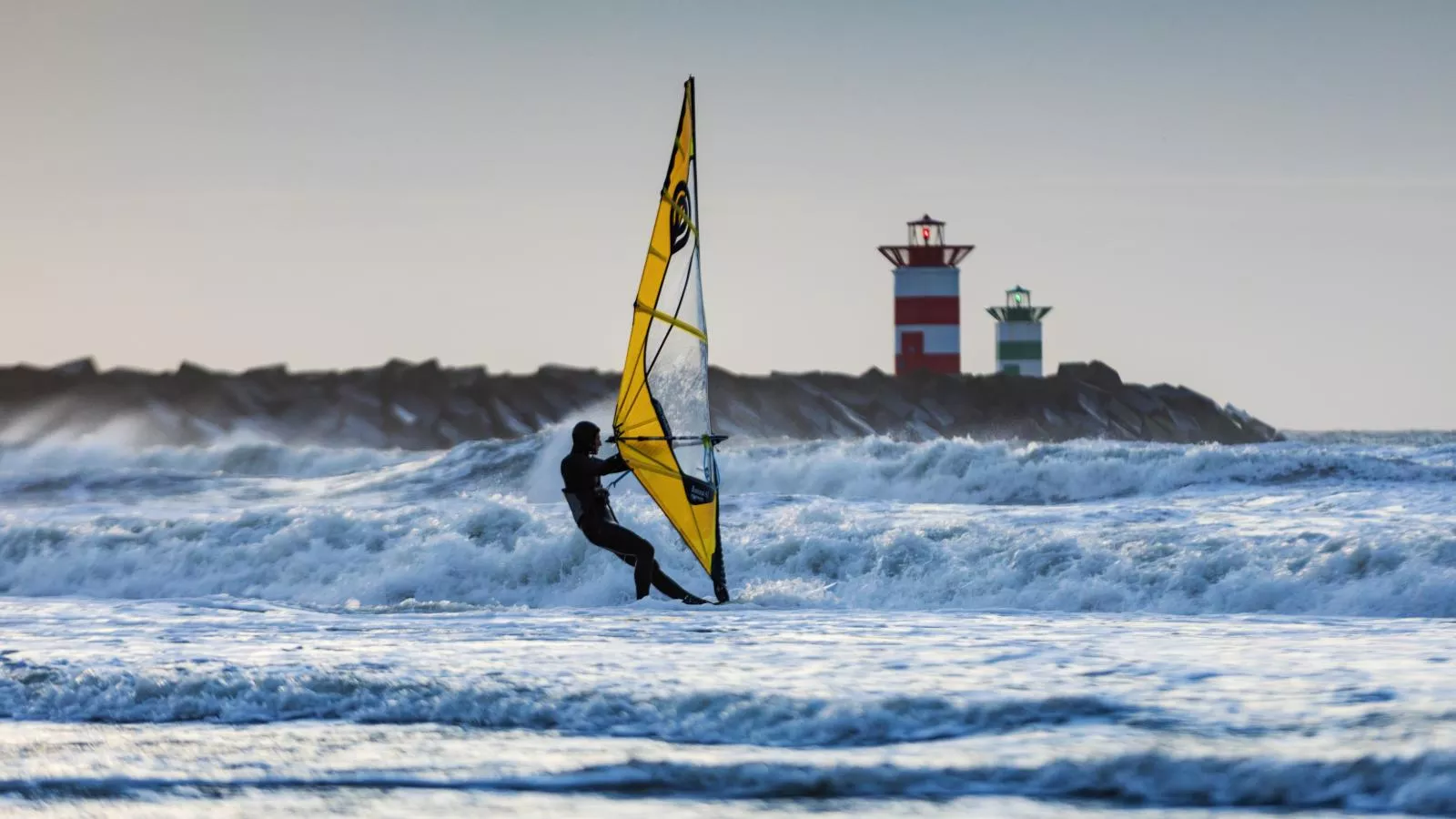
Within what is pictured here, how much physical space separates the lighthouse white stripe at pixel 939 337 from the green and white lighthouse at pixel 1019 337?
6.61 metres

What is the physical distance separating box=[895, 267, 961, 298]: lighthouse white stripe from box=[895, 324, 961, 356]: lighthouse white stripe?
2.86 feet

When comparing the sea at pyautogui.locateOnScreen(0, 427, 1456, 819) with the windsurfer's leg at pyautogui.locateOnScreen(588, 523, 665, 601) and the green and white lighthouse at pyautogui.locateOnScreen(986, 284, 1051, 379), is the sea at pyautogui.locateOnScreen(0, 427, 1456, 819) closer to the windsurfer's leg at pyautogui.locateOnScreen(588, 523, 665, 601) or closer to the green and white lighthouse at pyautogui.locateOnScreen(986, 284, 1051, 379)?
the windsurfer's leg at pyautogui.locateOnScreen(588, 523, 665, 601)

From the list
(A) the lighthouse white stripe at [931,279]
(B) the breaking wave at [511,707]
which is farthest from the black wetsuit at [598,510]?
(A) the lighthouse white stripe at [931,279]

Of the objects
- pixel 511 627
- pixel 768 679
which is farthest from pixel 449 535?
pixel 768 679

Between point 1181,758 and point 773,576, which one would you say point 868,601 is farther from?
point 1181,758

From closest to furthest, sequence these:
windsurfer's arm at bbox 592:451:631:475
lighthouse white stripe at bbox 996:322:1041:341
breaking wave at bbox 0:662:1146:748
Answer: breaking wave at bbox 0:662:1146:748
windsurfer's arm at bbox 592:451:631:475
lighthouse white stripe at bbox 996:322:1041:341

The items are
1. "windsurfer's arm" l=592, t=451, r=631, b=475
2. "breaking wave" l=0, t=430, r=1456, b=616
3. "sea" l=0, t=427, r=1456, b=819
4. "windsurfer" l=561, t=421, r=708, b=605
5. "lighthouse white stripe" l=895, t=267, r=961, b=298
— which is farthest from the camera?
"lighthouse white stripe" l=895, t=267, r=961, b=298

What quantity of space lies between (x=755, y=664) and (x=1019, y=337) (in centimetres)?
3958

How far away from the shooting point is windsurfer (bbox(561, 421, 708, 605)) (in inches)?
355

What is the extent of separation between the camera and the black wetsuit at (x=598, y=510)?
9062 millimetres

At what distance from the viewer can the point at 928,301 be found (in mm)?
38219

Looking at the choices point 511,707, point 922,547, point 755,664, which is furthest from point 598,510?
point 922,547

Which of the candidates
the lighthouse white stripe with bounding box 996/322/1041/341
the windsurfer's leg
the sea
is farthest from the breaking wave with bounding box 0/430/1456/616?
the lighthouse white stripe with bounding box 996/322/1041/341

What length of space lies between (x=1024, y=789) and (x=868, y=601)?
6.66 meters
